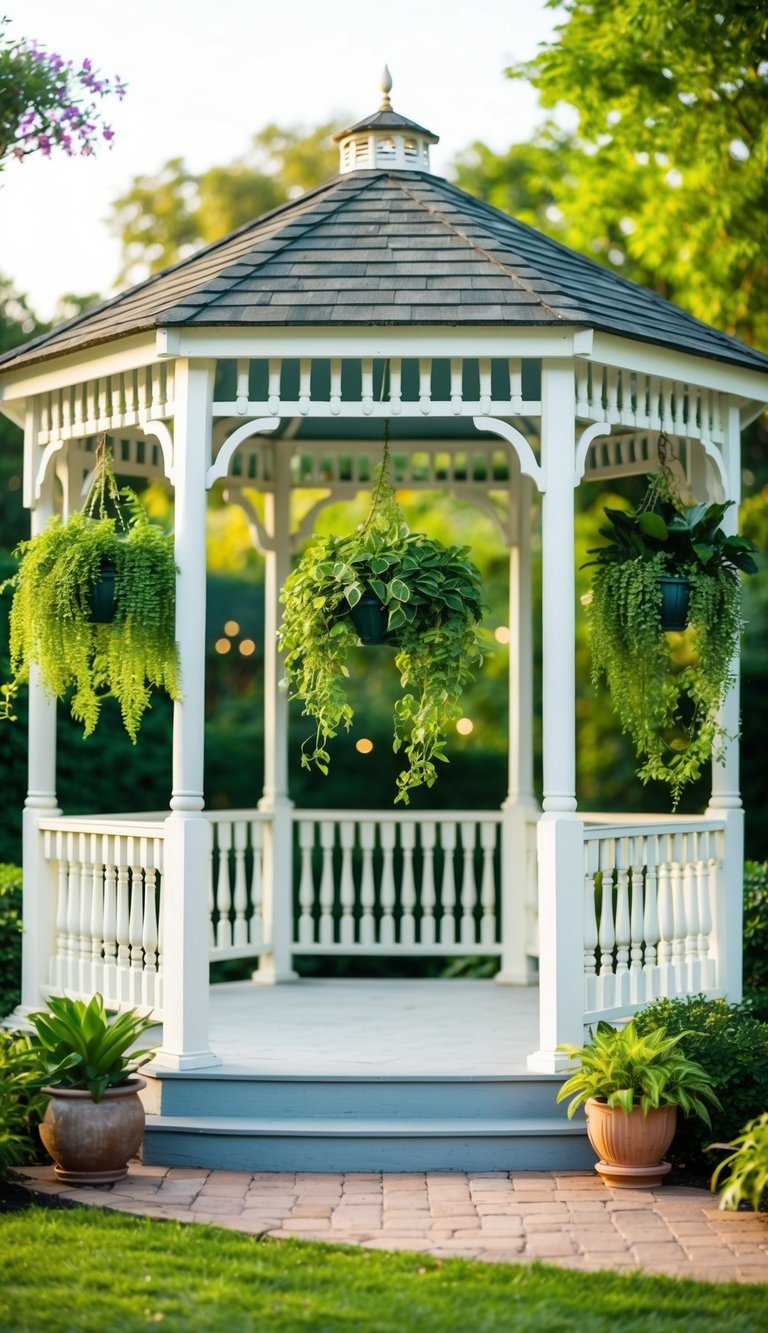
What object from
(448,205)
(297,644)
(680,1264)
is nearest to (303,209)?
(448,205)

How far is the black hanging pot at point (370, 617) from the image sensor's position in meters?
6.46

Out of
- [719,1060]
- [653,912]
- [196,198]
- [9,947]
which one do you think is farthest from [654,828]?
[196,198]

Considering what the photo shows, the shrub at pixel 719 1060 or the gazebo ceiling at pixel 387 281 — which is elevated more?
the gazebo ceiling at pixel 387 281

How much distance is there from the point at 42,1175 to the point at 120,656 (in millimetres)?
2102

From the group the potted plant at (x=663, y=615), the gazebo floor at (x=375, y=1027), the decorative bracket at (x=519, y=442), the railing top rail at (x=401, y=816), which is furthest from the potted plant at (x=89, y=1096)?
the railing top rail at (x=401, y=816)

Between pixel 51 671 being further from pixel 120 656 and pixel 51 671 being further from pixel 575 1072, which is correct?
pixel 575 1072

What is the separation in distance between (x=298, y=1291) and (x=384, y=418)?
4.26 meters

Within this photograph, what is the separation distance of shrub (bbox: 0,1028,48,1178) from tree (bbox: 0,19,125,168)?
13.0ft

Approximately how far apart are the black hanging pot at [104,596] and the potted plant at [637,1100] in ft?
8.76

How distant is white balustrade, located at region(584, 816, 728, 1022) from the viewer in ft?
21.8

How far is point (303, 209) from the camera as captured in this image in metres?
7.58

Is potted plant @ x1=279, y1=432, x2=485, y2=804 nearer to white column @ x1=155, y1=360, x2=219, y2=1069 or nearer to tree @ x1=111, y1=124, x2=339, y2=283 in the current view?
white column @ x1=155, y1=360, x2=219, y2=1069

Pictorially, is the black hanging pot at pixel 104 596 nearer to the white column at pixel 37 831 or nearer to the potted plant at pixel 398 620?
the potted plant at pixel 398 620

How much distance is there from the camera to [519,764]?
9141mm
